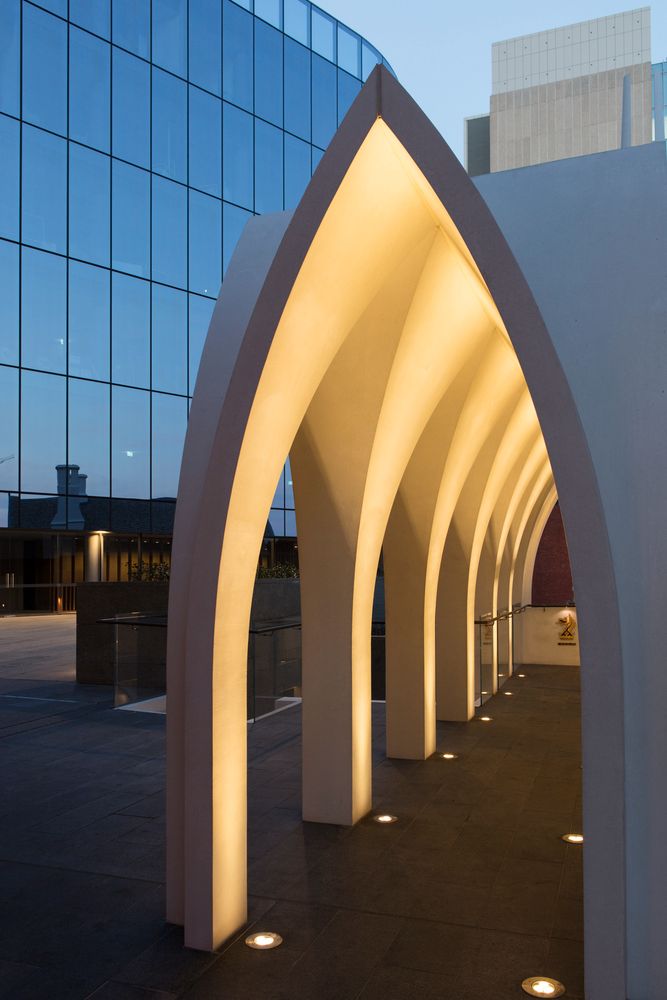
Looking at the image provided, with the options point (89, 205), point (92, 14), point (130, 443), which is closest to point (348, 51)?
point (92, 14)

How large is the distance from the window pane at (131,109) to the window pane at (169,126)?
33 cm

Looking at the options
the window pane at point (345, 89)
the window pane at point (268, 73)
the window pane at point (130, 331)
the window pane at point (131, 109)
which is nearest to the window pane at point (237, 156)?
the window pane at point (268, 73)

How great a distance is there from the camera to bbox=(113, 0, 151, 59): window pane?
27.9 meters

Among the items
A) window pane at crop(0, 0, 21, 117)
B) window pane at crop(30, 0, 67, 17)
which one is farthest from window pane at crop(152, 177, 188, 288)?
window pane at crop(30, 0, 67, 17)

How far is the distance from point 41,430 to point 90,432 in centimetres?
160

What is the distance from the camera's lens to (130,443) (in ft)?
95.4

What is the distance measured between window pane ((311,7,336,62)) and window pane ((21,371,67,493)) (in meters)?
17.0

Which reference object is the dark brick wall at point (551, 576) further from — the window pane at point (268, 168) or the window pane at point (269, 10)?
the window pane at point (269, 10)

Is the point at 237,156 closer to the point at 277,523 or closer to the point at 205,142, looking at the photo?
the point at 205,142

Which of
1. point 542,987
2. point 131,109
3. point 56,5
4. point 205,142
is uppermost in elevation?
point 56,5

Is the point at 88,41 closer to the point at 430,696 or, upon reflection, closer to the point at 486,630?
the point at 486,630

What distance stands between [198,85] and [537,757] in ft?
86.8

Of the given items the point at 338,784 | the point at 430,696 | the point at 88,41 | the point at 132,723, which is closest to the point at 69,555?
the point at 88,41

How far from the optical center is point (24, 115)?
25828 millimetres
